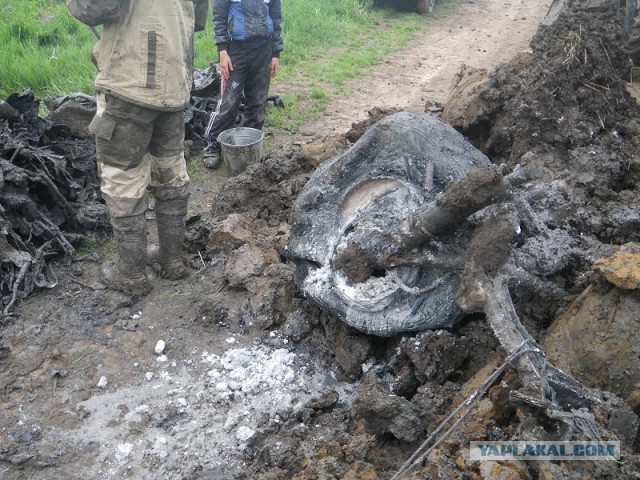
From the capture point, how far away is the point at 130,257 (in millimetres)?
4039

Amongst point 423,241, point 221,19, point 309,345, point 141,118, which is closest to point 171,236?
point 141,118

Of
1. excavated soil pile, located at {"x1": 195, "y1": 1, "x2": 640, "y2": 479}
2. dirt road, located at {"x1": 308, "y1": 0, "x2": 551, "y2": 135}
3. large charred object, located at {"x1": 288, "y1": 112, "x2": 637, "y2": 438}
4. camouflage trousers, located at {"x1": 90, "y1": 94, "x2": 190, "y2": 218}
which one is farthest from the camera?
dirt road, located at {"x1": 308, "y1": 0, "x2": 551, "y2": 135}

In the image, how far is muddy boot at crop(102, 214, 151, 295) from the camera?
13.0 ft

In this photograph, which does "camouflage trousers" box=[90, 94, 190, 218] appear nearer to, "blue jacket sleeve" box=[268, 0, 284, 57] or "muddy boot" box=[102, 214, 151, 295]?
"muddy boot" box=[102, 214, 151, 295]

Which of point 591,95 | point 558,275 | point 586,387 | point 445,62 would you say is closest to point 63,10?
point 445,62

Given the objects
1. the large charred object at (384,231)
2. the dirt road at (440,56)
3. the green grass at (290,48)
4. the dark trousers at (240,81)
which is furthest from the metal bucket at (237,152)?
the large charred object at (384,231)

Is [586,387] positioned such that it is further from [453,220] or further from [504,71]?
[504,71]

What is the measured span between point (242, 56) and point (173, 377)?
3.82 metres

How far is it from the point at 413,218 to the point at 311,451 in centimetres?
124

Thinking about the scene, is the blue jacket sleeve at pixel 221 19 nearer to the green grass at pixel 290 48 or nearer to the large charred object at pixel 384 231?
the green grass at pixel 290 48

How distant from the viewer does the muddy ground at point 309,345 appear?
2.64m

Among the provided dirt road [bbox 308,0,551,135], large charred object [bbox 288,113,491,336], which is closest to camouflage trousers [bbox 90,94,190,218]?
large charred object [bbox 288,113,491,336]

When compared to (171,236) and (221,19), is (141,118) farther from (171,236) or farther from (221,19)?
(221,19)

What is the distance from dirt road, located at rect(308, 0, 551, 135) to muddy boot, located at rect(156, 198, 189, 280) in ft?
9.92
